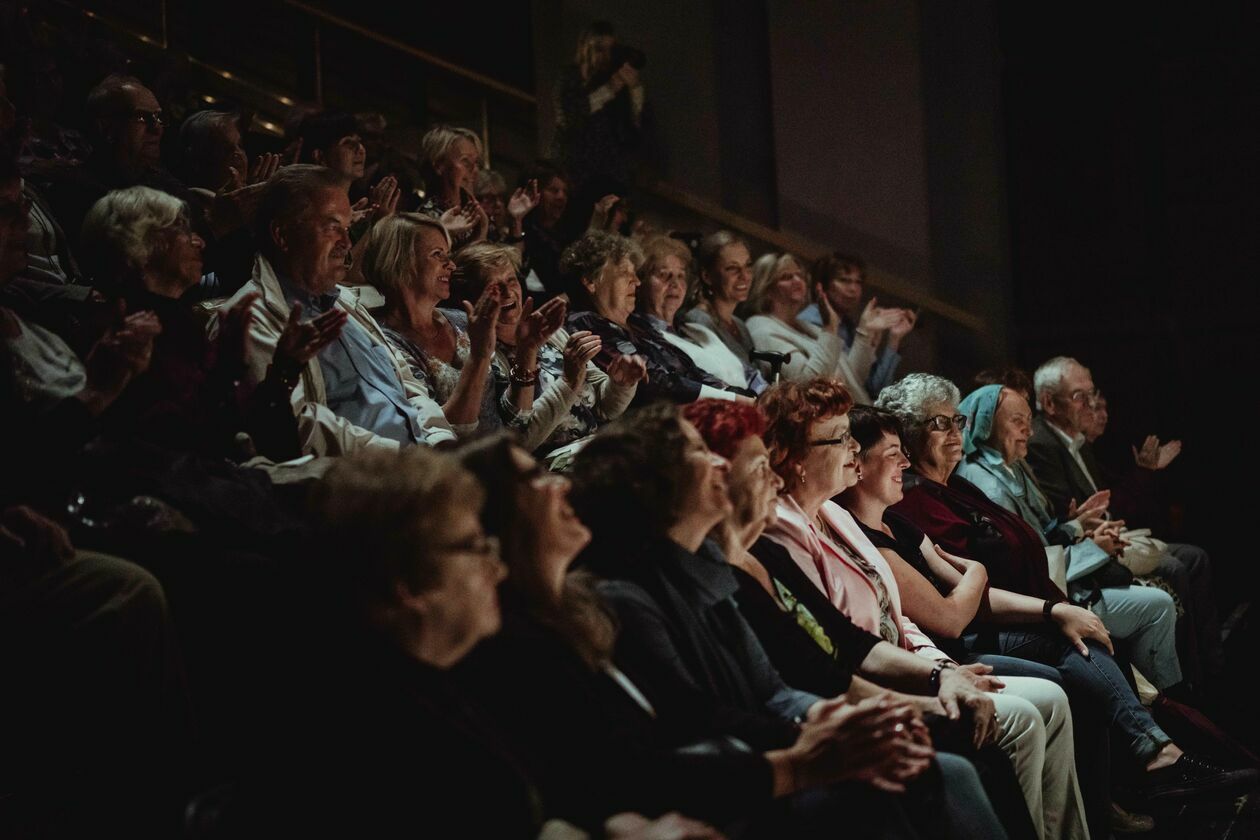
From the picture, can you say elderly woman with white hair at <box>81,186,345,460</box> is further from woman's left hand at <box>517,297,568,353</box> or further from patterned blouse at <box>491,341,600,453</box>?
patterned blouse at <box>491,341,600,453</box>

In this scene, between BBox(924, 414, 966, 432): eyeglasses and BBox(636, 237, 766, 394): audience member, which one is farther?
BBox(636, 237, 766, 394): audience member

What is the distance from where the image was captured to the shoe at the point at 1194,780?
3447 millimetres

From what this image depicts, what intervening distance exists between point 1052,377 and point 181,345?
4.02m

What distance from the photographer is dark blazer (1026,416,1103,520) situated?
5438mm

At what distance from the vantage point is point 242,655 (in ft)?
6.90

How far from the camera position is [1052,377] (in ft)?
19.0

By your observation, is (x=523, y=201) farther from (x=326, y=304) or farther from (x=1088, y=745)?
(x=1088, y=745)

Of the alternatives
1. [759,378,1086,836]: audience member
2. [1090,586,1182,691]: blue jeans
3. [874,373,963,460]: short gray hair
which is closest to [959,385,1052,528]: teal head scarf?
[1090,586,1182,691]: blue jeans

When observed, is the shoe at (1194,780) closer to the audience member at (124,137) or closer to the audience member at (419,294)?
the audience member at (419,294)

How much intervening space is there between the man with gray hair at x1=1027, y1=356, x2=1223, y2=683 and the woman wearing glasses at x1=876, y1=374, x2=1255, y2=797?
747mm

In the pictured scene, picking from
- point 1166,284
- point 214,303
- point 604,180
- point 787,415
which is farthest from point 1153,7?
point 214,303

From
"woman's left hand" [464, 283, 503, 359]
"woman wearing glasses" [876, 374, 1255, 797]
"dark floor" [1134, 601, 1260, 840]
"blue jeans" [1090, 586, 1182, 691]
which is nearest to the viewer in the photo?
"woman's left hand" [464, 283, 503, 359]

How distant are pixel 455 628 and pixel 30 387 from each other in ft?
3.98

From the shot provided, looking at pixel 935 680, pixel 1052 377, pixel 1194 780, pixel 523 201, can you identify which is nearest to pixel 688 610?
pixel 935 680
